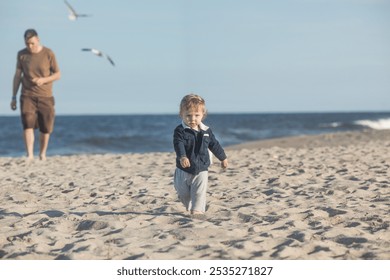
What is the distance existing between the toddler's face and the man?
4712 mm

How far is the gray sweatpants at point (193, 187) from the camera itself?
470 cm

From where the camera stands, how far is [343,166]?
7918 mm

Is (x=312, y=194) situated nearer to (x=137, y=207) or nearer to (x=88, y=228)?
(x=137, y=207)

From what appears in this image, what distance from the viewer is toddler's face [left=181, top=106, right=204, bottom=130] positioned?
4566mm

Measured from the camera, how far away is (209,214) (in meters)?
4.95

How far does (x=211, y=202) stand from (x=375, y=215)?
4.69 feet

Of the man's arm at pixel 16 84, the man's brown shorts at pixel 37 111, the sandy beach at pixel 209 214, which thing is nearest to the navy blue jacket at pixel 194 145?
the sandy beach at pixel 209 214

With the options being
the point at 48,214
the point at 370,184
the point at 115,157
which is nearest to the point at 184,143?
the point at 48,214

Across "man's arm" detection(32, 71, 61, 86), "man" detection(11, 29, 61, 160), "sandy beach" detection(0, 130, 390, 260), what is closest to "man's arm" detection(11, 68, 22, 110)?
"man" detection(11, 29, 61, 160)

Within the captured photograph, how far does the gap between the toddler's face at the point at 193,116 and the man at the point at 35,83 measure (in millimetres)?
4712

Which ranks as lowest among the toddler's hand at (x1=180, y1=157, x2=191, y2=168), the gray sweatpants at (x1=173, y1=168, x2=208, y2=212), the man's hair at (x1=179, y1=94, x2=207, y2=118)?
the gray sweatpants at (x1=173, y1=168, x2=208, y2=212)

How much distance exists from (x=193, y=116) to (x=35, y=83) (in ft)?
16.0

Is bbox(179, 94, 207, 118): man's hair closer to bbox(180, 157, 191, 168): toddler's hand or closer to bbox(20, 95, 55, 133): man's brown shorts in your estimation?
bbox(180, 157, 191, 168): toddler's hand

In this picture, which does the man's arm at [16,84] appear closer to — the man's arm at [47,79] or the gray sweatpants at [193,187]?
the man's arm at [47,79]
